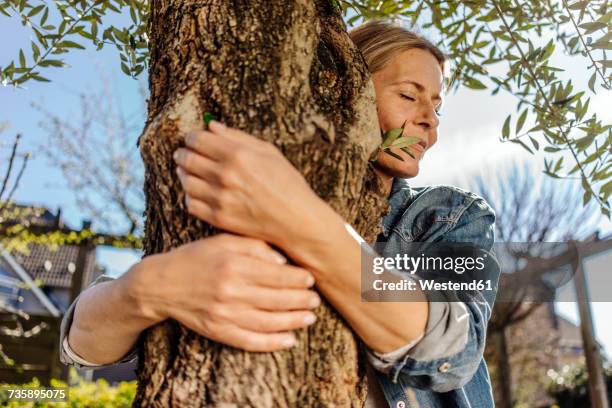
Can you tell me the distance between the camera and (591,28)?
5.27 ft

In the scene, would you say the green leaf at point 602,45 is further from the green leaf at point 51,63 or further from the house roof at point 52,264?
the house roof at point 52,264

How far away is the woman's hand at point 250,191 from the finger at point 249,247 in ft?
0.04

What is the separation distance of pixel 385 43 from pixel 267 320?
3.84 ft

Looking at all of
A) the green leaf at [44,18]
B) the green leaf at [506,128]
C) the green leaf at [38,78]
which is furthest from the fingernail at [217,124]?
the green leaf at [44,18]

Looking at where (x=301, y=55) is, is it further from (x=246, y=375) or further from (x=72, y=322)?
(x=72, y=322)

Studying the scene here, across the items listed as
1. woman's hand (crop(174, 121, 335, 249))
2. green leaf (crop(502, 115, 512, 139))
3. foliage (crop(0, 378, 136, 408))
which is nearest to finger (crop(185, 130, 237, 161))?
woman's hand (crop(174, 121, 335, 249))

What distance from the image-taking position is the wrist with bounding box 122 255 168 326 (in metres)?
0.92

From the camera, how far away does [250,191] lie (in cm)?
88

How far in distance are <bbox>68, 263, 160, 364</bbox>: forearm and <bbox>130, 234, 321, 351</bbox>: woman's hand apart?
0.21ft

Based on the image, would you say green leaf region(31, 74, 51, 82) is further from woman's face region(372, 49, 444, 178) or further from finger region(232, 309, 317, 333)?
finger region(232, 309, 317, 333)

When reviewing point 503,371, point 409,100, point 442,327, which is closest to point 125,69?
point 409,100

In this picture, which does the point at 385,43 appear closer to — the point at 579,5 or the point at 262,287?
the point at 579,5

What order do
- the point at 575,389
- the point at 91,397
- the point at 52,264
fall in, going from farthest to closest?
the point at 52,264 → the point at 575,389 → the point at 91,397

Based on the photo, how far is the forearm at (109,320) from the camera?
3.16ft
